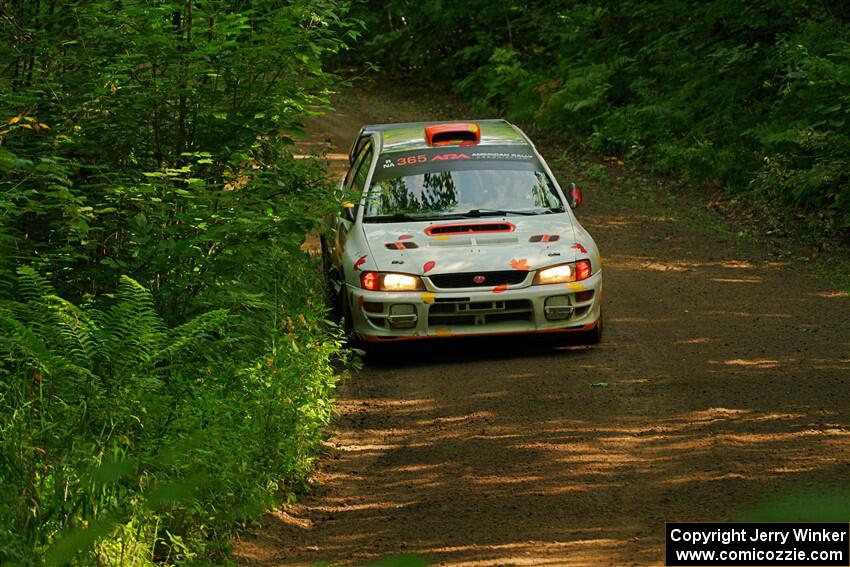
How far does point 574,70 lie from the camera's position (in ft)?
80.1

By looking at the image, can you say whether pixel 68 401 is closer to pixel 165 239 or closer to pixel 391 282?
pixel 165 239

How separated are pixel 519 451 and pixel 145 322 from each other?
2.59 m

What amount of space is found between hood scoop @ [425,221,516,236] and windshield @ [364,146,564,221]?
0.91 feet

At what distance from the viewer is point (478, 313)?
954 cm

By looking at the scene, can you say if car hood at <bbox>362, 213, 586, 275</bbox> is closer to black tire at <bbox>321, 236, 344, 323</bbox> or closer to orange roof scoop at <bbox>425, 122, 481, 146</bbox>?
black tire at <bbox>321, 236, 344, 323</bbox>

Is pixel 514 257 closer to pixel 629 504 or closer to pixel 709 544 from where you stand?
pixel 629 504

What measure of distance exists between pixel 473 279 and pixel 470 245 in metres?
0.35

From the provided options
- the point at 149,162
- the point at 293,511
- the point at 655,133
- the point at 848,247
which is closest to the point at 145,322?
the point at 293,511

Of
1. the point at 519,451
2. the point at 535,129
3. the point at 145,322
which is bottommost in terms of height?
the point at 535,129

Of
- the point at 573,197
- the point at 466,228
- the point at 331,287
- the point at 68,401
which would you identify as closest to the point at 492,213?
the point at 466,228

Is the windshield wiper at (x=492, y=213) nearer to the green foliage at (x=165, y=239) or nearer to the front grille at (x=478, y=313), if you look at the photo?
the front grille at (x=478, y=313)

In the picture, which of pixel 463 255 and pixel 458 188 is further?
pixel 458 188

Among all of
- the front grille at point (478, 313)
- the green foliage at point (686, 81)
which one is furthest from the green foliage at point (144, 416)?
the green foliage at point (686, 81)

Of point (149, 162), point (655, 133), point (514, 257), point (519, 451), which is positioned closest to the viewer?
point (519, 451)
